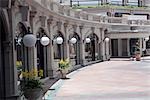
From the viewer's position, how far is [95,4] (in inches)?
2367

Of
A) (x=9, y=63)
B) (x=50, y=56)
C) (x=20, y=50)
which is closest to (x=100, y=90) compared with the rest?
(x=20, y=50)

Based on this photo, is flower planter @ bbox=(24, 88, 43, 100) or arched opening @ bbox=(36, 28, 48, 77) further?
arched opening @ bbox=(36, 28, 48, 77)

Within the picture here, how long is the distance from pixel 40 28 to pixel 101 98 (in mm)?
8328

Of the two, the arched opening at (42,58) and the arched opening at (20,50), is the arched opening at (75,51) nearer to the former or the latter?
the arched opening at (42,58)

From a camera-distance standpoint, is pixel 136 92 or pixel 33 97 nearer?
pixel 33 97

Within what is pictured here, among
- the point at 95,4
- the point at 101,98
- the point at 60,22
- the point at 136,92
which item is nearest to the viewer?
the point at 101,98

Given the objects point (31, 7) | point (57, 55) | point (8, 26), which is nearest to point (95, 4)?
point (57, 55)

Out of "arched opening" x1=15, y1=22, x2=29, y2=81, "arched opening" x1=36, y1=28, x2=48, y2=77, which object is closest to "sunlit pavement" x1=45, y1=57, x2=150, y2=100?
"arched opening" x1=15, y1=22, x2=29, y2=81

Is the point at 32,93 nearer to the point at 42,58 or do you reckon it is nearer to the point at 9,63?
the point at 9,63

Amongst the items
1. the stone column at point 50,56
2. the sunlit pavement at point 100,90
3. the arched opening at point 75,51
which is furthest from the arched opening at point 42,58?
the arched opening at point 75,51

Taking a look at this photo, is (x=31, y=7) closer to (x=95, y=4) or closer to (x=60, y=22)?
(x=60, y=22)

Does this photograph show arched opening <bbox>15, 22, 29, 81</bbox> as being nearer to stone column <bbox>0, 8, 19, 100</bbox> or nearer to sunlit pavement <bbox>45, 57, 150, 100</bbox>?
sunlit pavement <bbox>45, 57, 150, 100</bbox>

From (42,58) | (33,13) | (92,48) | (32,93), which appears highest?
(33,13)

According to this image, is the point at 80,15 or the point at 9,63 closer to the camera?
the point at 9,63
